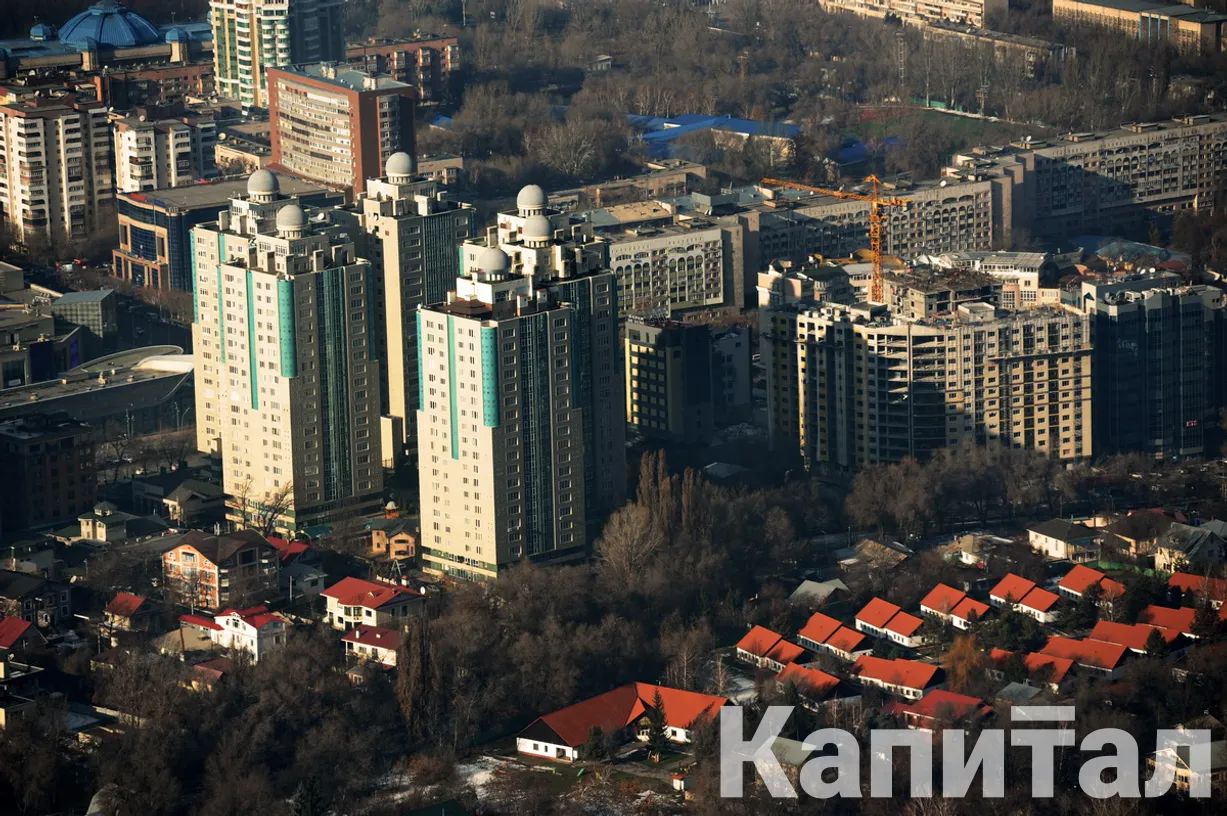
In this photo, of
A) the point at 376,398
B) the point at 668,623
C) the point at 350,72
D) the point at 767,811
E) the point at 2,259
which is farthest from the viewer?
the point at 350,72

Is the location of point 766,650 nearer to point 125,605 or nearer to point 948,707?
point 948,707

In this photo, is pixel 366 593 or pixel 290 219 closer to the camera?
pixel 366 593

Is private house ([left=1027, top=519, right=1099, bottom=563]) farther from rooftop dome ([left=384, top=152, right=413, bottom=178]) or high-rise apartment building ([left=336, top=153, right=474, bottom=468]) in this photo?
rooftop dome ([left=384, top=152, right=413, bottom=178])

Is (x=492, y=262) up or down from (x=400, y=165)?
down

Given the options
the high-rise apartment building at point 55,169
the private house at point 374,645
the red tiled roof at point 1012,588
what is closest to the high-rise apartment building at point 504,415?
the private house at point 374,645

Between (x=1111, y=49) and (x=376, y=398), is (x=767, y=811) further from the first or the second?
(x=1111, y=49)

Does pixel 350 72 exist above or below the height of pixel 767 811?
above

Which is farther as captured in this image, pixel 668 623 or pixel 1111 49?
pixel 1111 49

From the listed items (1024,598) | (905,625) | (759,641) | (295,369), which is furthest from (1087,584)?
(295,369)

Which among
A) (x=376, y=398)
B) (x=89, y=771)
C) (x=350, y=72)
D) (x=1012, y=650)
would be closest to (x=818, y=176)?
(x=350, y=72)
